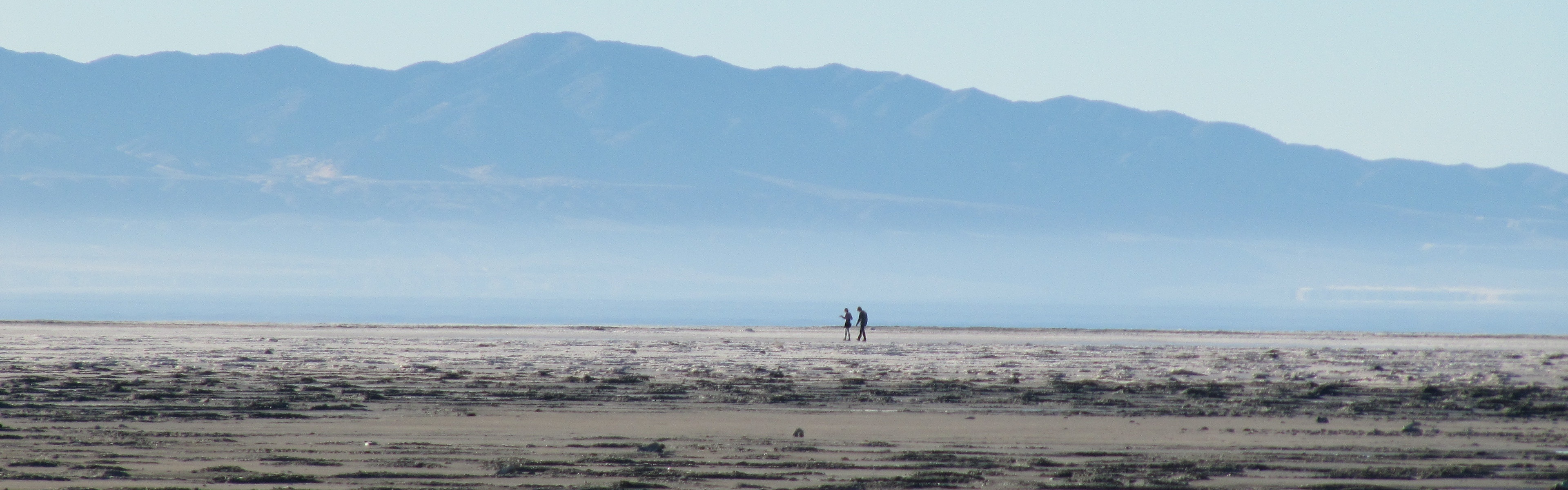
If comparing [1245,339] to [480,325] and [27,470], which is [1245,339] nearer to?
[480,325]

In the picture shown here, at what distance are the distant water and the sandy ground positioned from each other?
30.0 meters

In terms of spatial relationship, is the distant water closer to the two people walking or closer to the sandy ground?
the two people walking

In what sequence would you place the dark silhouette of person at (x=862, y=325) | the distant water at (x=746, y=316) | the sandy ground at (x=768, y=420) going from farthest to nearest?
1. the distant water at (x=746, y=316)
2. the dark silhouette of person at (x=862, y=325)
3. the sandy ground at (x=768, y=420)

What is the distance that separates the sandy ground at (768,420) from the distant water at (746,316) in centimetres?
3004

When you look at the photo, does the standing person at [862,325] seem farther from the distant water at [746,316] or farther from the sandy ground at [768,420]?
the distant water at [746,316]

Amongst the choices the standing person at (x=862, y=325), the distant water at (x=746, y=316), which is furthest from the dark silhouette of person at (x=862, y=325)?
the distant water at (x=746, y=316)

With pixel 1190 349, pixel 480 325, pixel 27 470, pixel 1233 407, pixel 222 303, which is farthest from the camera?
pixel 222 303

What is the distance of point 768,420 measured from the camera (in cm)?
1655

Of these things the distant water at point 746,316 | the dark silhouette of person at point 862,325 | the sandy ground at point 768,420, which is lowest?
the sandy ground at point 768,420

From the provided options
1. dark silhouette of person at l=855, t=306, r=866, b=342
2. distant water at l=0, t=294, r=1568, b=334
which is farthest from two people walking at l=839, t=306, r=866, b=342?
distant water at l=0, t=294, r=1568, b=334

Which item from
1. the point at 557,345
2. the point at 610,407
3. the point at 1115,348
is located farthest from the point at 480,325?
the point at 610,407

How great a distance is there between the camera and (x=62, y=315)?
86.0 metres

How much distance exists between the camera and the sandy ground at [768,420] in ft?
39.7

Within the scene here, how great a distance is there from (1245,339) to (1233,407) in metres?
26.5
